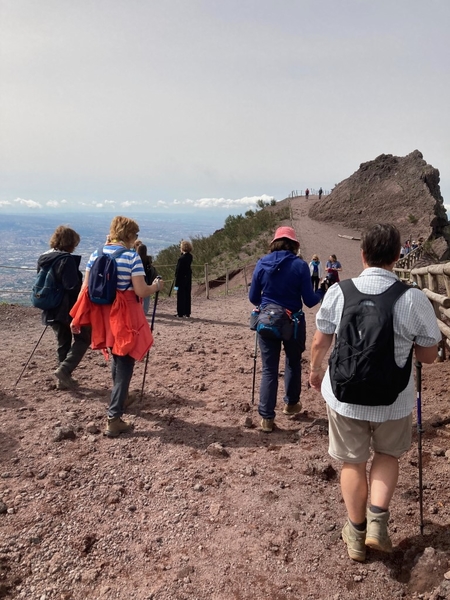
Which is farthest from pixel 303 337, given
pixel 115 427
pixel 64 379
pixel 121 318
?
pixel 64 379

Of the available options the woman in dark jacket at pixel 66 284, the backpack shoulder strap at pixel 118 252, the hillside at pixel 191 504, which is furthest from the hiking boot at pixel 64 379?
the backpack shoulder strap at pixel 118 252

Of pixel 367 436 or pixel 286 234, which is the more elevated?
pixel 286 234

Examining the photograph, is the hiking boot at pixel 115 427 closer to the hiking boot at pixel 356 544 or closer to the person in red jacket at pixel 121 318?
the person in red jacket at pixel 121 318

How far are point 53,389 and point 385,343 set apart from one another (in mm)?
4128

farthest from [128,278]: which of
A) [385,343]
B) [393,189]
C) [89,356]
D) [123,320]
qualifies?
[393,189]

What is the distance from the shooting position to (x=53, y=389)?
17.3ft

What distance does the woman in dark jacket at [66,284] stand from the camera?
5.05 m

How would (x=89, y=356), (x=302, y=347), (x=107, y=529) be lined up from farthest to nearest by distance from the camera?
(x=89, y=356)
(x=302, y=347)
(x=107, y=529)

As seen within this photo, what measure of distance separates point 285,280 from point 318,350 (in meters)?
1.46

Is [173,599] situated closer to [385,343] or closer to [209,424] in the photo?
[385,343]

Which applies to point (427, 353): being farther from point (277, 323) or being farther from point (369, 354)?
point (277, 323)

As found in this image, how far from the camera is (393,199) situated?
36.5m

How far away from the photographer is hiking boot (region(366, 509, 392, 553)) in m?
2.45

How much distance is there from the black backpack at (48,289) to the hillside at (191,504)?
1018 millimetres
